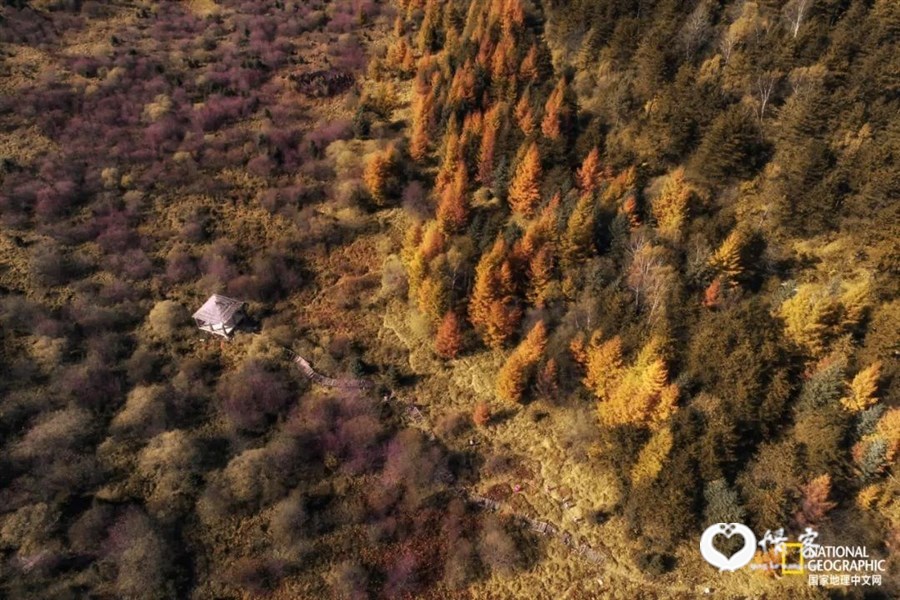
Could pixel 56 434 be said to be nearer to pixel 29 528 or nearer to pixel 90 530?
pixel 29 528

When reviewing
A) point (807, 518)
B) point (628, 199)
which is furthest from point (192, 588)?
point (628, 199)

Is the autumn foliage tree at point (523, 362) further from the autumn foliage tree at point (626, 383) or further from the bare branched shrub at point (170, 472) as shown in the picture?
the bare branched shrub at point (170, 472)

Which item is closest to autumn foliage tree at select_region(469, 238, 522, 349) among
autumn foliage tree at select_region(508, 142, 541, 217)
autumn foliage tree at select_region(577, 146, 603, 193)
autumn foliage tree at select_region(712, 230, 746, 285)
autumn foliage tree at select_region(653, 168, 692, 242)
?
autumn foliage tree at select_region(508, 142, 541, 217)

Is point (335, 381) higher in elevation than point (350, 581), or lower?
higher

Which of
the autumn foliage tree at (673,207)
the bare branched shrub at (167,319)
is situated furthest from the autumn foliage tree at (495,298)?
the bare branched shrub at (167,319)

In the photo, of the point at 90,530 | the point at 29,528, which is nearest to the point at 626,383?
the point at 90,530
